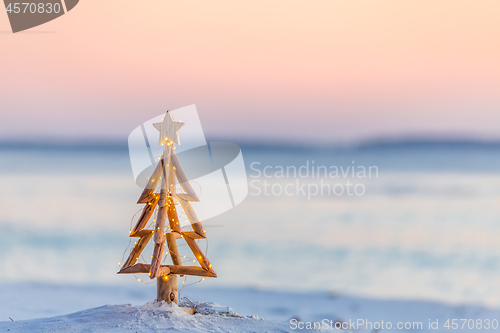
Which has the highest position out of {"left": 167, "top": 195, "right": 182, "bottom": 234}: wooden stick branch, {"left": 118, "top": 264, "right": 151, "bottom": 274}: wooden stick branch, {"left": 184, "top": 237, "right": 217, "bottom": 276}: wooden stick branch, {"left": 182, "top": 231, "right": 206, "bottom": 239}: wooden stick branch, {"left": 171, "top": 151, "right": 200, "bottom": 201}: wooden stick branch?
{"left": 171, "top": 151, "right": 200, "bottom": 201}: wooden stick branch

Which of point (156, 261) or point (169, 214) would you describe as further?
point (169, 214)

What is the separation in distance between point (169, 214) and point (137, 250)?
0.67 m

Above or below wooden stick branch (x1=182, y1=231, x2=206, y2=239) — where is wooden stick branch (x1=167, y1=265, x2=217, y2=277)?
below

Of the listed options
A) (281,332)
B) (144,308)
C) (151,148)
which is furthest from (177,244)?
(281,332)

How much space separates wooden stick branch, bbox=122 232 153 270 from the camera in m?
6.96

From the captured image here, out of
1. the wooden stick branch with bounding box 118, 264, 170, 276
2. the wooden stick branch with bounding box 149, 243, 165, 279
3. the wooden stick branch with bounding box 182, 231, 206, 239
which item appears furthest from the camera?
the wooden stick branch with bounding box 182, 231, 206, 239

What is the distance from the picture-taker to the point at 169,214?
7055 millimetres

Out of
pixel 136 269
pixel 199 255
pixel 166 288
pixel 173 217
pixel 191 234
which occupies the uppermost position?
pixel 173 217

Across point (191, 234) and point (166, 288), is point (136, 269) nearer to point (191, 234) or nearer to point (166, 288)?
point (166, 288)

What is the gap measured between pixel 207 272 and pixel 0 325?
3082 mm

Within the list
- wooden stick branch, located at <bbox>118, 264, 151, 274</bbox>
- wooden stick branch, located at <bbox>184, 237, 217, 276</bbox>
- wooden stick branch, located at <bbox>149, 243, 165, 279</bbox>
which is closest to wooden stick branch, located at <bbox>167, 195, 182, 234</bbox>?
wooden stick branch, located at <bbox>184, 237, 217, 276</bbox>

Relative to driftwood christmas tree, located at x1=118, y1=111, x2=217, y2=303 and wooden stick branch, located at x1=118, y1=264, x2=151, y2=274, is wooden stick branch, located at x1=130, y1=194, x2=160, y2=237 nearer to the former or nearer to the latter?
driftwood christmas tree, located at x1=118, y1=111, x2=217, y2=303

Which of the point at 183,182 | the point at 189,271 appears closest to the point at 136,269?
the point at 189,271

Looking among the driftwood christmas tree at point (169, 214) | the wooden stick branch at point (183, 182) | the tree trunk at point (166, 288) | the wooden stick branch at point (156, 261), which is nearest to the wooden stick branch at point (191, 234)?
the driftwood christmas tree at point (169, 214)
